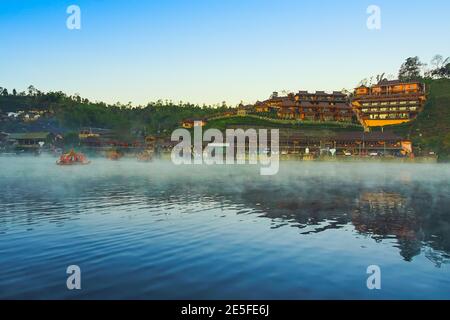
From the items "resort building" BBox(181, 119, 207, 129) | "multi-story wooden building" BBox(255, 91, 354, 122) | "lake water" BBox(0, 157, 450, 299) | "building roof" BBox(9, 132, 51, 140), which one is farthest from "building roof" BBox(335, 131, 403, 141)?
"building roof" BBox(9, 132, 51, 140)

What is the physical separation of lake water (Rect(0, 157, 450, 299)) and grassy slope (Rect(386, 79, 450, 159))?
8309 cm

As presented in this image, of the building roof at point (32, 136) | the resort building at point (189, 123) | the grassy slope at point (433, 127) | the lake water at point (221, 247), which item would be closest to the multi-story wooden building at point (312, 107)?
the grassy slope at point (433, 127)

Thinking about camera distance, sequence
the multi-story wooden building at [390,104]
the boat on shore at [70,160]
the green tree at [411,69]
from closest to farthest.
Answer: the boat on shore at [70,160]
the multi-story wooden building at [390,104]
the green tree at [411,69]

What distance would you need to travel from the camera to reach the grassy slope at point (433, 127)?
371 feet

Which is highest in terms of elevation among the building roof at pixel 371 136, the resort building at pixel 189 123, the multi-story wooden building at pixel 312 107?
the multi-story wooden building at pixel 312 107

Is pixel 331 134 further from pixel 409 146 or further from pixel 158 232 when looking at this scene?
pixel 158 232

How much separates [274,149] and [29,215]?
3860 inches

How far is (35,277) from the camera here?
15.4 m

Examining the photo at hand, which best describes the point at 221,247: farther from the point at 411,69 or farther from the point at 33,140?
the point at 411,69

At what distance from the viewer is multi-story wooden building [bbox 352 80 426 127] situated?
14075cm

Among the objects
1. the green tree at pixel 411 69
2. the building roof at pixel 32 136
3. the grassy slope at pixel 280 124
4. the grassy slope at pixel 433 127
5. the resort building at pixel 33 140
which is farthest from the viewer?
the green tree at pixel 411 69

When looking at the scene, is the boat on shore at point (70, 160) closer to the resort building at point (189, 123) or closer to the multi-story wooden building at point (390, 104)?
the resort building at point (189, 123)

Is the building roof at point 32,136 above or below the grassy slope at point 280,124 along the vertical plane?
below

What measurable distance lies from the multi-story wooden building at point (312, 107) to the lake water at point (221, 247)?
4420 inches
